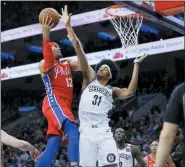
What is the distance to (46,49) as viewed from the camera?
17.3 feet

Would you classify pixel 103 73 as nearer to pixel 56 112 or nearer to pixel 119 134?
pixel 56 112

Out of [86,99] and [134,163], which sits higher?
[86,99]

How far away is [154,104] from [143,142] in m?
5.53

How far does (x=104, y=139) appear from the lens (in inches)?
206

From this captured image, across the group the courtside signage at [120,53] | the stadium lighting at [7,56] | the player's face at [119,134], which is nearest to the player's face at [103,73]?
the player's face at [119,134]

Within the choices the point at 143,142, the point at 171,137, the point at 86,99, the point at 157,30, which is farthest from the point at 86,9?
the point at 171,137

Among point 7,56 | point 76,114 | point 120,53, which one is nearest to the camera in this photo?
point 120,53

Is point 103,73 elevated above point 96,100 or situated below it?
above

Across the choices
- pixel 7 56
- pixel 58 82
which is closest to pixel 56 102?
pixel 58 82

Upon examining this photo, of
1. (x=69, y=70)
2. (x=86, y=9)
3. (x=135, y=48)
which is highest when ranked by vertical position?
(x=86, y=9)

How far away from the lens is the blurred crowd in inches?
569

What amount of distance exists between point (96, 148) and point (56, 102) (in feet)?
2.37

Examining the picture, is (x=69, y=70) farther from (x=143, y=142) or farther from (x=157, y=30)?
(x=157, y=30)

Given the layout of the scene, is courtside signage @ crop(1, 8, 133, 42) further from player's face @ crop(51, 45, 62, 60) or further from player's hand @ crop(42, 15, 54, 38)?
player's hand @ crop(42, 15, 54, 38)
